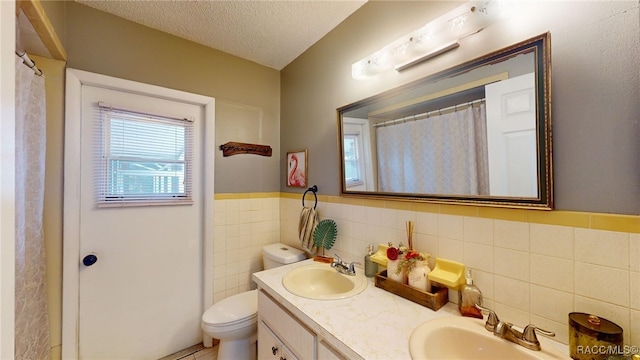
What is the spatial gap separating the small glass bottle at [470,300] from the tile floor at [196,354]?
1.73 meters

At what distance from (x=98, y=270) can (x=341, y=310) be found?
5.16 ft

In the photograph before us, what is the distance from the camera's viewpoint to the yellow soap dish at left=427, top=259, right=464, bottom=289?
3.29 feet

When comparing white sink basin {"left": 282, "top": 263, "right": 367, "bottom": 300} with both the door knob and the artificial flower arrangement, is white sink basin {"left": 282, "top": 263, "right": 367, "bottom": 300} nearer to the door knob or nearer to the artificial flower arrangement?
the artificial flower arrangement

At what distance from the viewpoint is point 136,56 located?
1.62m

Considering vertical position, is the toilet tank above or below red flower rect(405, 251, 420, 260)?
below

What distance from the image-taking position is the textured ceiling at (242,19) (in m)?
1.46

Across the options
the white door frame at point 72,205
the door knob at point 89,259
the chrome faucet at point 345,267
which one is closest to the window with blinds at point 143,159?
the white door frame at point 72,205

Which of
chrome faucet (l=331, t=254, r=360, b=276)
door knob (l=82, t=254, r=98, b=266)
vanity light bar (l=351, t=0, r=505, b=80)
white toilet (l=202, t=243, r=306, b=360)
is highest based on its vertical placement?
vanity light bar (l=351, t=0, r=505, b=80)

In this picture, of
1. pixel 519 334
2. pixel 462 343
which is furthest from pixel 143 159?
pixel 519 334

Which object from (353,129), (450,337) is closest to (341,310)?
(450,337)

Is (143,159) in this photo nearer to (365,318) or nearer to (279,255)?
(279,255)

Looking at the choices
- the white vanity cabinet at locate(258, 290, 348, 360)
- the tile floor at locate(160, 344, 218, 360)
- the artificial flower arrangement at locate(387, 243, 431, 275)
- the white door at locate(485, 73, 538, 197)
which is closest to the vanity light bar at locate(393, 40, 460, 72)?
the white door at locate(485, 73, 538, 197)

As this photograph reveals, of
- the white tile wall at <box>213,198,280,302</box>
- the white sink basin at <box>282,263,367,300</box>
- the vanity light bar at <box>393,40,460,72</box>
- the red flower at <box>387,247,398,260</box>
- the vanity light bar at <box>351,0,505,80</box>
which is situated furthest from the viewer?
the white tile wall at <box>213,198,280,302</box>

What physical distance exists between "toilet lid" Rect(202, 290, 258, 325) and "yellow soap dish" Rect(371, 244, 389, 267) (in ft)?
2.84
